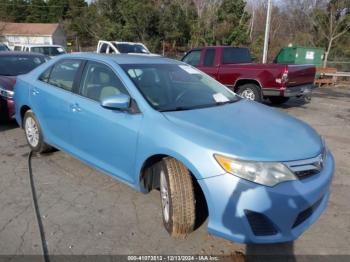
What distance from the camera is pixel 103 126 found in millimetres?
3752

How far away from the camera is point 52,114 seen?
4.63 meters

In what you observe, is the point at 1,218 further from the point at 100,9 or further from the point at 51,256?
the point at 100,9

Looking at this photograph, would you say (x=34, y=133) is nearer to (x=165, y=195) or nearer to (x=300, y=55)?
(x=165, y=195)

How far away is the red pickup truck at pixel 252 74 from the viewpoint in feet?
29.5

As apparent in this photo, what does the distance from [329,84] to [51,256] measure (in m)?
17.6

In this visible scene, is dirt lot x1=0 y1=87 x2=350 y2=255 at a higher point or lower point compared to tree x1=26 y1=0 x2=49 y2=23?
lower

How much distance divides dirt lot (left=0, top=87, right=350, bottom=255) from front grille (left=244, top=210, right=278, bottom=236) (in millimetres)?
435

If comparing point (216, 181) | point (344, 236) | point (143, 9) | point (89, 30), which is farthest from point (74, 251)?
point (89, 30)

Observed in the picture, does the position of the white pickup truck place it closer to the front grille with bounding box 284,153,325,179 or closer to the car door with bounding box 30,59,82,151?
the car door with bounding box 30,59,82,151

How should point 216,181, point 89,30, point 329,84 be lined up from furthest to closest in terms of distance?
point 89,30, point 329,84, point 216,181

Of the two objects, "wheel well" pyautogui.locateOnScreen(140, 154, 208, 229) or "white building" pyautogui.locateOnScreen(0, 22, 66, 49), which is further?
"white building" pyautogui.locateOnScreen(0, 22, 66, 49)

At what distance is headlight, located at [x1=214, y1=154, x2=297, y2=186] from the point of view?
273 centimetres

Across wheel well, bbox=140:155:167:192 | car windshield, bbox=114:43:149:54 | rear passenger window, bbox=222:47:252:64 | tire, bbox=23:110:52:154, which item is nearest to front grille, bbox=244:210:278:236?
wheel well, bbox=140:155:167:192

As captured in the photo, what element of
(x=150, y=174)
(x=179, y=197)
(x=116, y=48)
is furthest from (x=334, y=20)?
(x=179, y=197)
